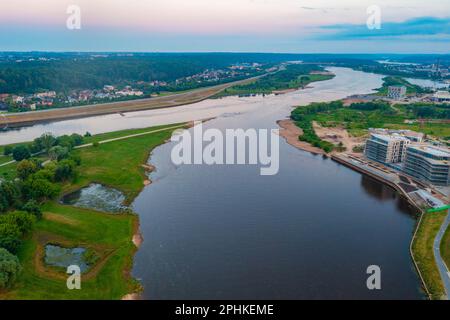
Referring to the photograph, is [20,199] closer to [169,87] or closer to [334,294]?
[334,294]

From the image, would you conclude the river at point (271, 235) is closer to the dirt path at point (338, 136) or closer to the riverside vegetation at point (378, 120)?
the riverside vegetation at point (378, 120)

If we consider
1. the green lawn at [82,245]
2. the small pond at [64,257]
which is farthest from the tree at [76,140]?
the small pond at [64,257]

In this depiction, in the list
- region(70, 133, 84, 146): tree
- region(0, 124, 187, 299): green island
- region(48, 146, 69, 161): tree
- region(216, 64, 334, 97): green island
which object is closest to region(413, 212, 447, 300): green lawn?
region(0, 124, 187, 299): green island

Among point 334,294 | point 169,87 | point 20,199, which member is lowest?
point 334,294

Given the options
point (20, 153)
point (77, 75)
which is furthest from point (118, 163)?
point (77, 75)

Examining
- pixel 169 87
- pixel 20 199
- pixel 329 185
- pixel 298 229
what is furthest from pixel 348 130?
pixel 169 87

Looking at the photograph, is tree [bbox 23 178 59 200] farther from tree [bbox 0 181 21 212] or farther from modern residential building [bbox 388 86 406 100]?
modern residential building [bbox 388 86 406 100]
